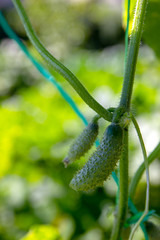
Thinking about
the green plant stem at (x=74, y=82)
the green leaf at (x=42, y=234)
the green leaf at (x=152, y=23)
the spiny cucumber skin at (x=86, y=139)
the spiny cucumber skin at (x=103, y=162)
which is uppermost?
the green leaf at (x=152, y=23)

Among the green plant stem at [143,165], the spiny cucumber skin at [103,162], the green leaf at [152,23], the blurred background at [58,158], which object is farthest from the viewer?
the blurred background at [58,158]

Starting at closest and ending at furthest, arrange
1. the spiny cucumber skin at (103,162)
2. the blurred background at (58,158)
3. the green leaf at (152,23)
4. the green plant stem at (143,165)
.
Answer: the spiny cucumber skin at (103,162) < the green plant stem at (143,165) < the green leaf at (152,23) < the blurred background at (58,158)

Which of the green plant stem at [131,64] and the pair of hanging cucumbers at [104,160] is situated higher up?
the green plant stem at [131,64]

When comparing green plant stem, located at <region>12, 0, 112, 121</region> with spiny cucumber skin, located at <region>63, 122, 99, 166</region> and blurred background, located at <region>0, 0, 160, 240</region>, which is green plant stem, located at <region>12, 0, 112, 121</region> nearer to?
spiny cucumber skin, located at <region>63, 122, 99, 166</region>

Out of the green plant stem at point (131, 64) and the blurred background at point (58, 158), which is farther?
the blurred background at point (58, 158)

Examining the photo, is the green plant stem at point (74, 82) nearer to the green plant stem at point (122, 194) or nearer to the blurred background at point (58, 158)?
the green plant stem at point (122, 194)

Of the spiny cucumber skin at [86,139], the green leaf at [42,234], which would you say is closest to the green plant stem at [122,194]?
the spiny cucumber skin at [86,139]
